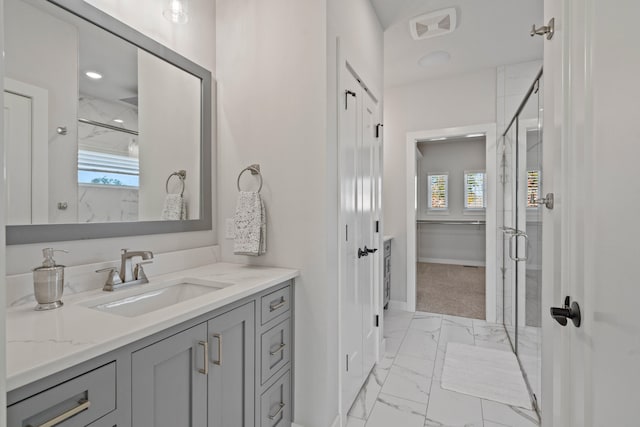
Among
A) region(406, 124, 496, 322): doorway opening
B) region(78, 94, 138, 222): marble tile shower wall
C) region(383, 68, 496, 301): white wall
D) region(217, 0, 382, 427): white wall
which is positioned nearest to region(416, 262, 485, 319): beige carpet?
region(406, 124, 496, 322): doorway opening

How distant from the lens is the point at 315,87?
5.18ft

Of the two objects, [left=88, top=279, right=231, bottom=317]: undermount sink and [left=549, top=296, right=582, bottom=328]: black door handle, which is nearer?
[left=549, top=296, right=582, bottom=328]: black door handle

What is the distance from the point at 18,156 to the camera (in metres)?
1.08

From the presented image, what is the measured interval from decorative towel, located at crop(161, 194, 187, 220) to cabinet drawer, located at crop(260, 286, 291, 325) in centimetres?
71

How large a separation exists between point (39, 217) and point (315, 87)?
1.30 metres

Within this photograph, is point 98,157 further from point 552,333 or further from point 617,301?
point 552,333

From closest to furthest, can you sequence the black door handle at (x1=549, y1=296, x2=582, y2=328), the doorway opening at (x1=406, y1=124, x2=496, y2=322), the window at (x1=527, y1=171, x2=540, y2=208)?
the black door handle at (x1=549, y1=296, x2=582, y2=328), the window at (x1=527, y1=171, x2=540, y2=208), the doorway opening at (x1=406, y1=124, x2=496, y2=322)

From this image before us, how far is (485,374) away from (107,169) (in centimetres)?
279

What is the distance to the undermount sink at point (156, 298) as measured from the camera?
1.23 metres

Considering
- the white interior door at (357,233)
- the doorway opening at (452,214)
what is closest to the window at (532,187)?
the white interior door at (357,233)

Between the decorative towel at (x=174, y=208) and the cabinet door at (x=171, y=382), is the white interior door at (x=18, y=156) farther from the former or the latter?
the cabinet door at (x=171, y=382)

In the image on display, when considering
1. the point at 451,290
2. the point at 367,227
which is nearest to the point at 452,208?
the point at 451,290

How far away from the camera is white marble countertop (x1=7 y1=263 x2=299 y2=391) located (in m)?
0.67

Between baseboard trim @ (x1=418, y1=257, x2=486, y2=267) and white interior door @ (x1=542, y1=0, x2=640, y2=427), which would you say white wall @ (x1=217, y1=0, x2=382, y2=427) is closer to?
white interior door @ (x1=542, y1=0, x2=640, y2=427)
